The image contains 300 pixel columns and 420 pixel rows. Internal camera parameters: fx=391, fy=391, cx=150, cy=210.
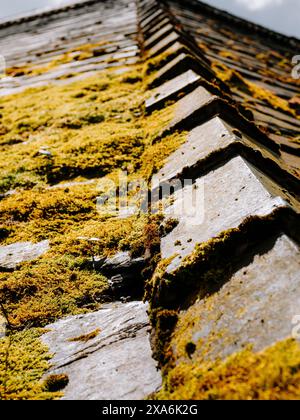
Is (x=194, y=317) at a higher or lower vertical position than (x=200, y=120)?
lower

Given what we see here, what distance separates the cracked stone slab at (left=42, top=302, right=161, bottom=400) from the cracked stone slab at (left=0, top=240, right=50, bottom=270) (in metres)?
0.41

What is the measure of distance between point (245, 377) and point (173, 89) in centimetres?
236

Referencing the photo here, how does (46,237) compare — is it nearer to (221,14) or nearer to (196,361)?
(196,361)

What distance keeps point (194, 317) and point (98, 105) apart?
2.35 m

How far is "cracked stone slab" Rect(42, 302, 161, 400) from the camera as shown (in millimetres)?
1158

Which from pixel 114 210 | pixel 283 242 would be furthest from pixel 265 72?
pixel 283 242

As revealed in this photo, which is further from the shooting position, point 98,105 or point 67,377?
point 98,105

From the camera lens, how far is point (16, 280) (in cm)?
159

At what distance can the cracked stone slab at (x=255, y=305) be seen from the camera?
3.26 feet

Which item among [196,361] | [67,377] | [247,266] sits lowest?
[67,377]

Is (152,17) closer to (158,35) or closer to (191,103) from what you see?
(158,35)

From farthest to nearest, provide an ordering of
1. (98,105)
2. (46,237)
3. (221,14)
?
(221,14), (98,105), (46,237)

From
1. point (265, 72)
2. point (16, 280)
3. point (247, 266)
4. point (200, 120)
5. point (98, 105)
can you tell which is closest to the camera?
point (247, 266)

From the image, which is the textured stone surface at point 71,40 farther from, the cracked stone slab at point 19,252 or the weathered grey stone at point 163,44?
the cracked stone slab at point 19,252
